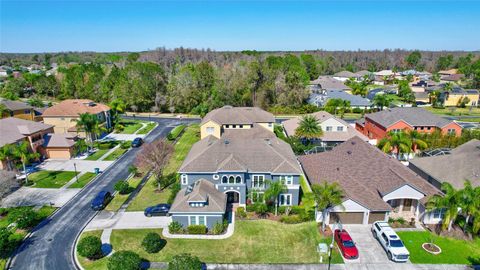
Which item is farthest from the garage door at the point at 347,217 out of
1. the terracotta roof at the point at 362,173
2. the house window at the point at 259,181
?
the house window at the point at 259,181

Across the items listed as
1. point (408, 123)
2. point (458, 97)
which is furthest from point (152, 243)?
point (458, 97)

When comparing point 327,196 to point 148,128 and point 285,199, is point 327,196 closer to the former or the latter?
point 285,199

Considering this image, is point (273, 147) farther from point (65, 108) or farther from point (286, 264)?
point (65, 108)

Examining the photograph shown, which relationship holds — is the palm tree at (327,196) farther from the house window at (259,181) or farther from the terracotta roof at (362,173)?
the house window at (259,181)

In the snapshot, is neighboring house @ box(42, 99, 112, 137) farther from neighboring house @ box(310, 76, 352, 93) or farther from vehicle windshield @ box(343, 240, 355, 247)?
neighboring house @ box(310, 76, 352, 93)

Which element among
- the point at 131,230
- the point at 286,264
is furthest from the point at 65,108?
the point at 286,264
